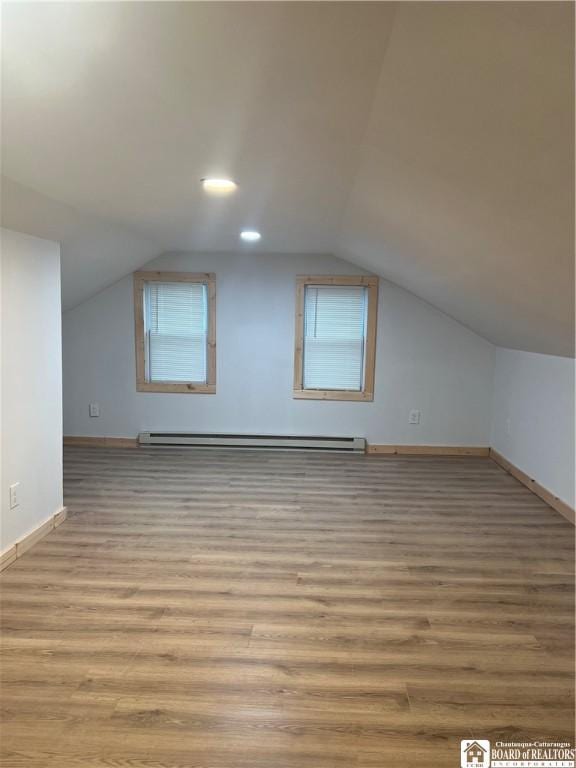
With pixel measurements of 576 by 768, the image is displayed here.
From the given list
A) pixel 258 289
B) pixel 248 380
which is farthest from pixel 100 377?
pixel 258 289

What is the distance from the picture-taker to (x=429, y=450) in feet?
17.3

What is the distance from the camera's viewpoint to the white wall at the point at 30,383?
109 inches

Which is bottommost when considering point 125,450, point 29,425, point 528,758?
point 528,758

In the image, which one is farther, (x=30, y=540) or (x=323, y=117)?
(x=30, y=540)

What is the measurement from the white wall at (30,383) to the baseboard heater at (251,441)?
6.32ft

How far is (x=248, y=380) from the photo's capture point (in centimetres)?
530

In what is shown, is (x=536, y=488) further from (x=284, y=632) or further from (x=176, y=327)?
(x=176, y=327)

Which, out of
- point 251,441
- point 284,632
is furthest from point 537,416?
point 284,632

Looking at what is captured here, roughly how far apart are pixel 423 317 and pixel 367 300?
595 mm

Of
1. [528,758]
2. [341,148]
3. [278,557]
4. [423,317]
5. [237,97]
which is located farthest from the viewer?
[423,317]

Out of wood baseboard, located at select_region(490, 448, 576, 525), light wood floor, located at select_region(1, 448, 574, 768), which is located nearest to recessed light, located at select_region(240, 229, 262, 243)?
light wood floor, located at select_region(1, 448, 574, 768)

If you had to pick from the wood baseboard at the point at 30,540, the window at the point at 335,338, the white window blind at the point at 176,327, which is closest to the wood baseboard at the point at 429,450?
the window at the point at 335,338

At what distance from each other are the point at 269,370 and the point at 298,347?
1.27 feet

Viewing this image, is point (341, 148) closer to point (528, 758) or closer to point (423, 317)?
point (528, 758)
